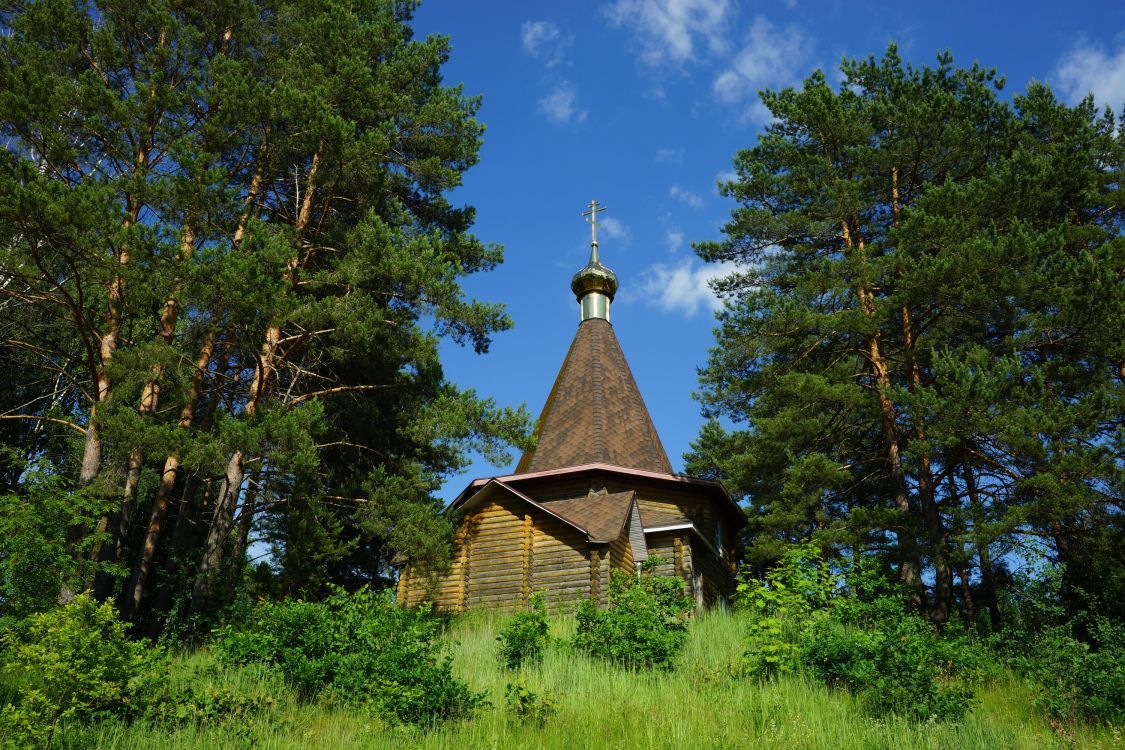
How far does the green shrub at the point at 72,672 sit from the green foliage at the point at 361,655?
1756 mm

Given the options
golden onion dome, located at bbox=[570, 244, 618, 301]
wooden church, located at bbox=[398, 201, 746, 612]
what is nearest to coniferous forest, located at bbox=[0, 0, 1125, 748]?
wooden church, located at bbox=[398, 201, 746, 612]

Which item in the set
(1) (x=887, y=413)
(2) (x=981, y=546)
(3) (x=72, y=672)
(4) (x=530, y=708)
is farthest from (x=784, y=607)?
(3) (x=72, y=672)

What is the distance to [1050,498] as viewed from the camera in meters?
11.6

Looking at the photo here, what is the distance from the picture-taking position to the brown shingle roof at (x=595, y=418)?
64.8 ft

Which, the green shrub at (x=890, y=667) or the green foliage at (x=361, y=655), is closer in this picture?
the green foliage at (x=361, y=655)

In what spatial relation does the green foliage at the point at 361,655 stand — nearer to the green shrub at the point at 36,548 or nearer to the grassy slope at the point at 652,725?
the grassy slope at the point at 652,725

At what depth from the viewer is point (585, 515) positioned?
17266 mm

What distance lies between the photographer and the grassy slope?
20.8 feet

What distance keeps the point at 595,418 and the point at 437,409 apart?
732 cm

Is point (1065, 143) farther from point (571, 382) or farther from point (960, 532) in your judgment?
point (571, 382)

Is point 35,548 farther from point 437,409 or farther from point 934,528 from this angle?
point 934,528

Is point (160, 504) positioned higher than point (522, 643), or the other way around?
point (160, 504)

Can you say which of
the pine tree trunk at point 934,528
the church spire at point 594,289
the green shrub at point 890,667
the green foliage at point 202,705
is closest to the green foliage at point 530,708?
the green foliage at point 202,705

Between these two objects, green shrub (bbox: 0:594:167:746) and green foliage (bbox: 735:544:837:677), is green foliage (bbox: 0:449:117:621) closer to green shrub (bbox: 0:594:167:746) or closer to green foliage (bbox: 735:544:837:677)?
green shrub (bbox: 0:594:167:746)
